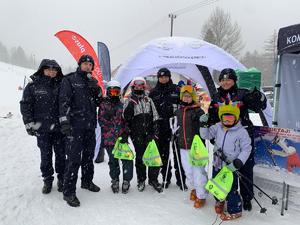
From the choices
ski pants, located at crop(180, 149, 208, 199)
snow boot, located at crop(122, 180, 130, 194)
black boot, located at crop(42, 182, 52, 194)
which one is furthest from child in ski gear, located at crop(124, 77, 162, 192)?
black boot, located at crop(42, 182, 52, 194)

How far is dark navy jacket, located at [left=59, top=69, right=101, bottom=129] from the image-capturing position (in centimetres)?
451

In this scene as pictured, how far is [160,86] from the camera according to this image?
5402 mm

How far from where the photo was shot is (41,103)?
4.84m

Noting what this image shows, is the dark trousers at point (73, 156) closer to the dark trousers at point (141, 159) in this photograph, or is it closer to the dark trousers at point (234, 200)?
the dark trousers at point (141, 159)

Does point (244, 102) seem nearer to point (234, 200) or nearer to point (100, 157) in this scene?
point (234, 200)

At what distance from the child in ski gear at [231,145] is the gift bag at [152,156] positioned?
1.02 m

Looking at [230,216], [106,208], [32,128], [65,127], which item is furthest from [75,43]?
[230,216]

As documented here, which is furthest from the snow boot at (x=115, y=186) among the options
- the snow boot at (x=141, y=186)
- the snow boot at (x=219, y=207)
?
the snow boot at (x=219, y=207)

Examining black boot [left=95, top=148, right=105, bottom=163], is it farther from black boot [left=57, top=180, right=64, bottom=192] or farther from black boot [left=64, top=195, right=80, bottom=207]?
black boot [left=64, top=195, right=80, bottom=207]

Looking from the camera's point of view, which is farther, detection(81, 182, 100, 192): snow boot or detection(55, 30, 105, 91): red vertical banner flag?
detection(55, 30, 105, 91): red vertical banner flag

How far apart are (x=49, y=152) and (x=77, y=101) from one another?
3.35 feet

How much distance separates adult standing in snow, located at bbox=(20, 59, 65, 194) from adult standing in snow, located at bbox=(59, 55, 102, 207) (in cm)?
41

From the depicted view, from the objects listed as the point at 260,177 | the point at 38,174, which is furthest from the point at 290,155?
the point at 38,174

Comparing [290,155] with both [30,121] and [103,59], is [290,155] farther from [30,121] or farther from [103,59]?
[103,59]
